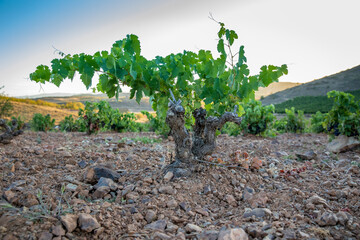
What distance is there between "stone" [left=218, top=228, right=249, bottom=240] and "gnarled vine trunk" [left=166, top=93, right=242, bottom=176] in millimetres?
1172

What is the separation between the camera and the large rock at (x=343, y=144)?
5.31 metres

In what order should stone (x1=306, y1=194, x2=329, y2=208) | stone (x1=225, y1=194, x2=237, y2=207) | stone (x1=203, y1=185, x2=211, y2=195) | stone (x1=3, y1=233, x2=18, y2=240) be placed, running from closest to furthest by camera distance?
stone (x1=3, y1=233, x2=18, y2=240) → stone (x1=306, y1=194, x2=329, y2=208) → stone (x1=225, y1=194, x2=237, y2=207) → stone (x1=203, y1=185, x2=211, y2=195)

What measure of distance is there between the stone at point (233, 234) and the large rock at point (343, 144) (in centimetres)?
472

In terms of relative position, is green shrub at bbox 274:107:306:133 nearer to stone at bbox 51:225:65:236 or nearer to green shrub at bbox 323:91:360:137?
green shrub at bbox 323:91:360:137

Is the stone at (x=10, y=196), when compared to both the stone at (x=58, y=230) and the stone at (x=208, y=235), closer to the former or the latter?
the stone at (x=58, y=230)

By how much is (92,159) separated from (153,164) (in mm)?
1115

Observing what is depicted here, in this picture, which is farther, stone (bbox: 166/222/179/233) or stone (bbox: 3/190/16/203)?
stone (bbox: 3/190/16/203)

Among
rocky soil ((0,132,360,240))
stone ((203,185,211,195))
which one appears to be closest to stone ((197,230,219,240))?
rocky soil ((0,132,360,240))

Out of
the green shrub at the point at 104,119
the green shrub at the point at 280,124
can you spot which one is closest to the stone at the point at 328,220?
the green shrub at the point at 280,124

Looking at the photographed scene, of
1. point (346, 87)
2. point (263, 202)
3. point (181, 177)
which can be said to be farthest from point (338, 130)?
point (346, 87)

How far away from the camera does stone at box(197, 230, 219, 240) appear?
176cm

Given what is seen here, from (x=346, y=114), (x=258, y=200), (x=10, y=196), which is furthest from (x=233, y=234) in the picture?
(x=346, y=114)

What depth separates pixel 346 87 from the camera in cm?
2877

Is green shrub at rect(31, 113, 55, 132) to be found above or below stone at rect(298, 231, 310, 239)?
above
